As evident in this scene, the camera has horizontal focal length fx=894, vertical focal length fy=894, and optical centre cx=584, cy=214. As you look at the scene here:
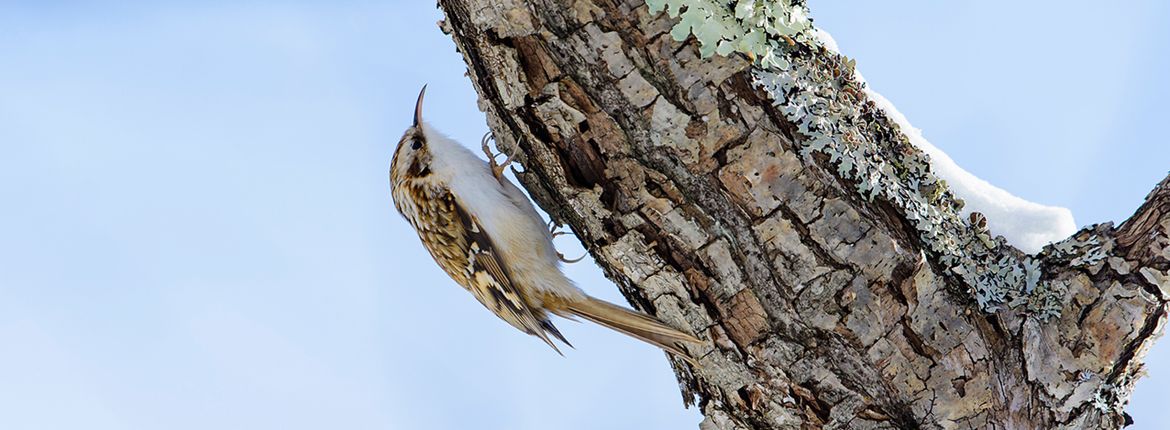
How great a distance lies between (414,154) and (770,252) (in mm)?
1025

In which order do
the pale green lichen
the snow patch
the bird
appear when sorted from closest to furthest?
the pale green lichen → the snow patch → the bird

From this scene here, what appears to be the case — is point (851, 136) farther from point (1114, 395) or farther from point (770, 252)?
point (1114, 395)

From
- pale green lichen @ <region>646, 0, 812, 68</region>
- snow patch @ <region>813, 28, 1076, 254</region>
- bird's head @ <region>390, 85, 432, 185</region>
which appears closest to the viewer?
pale green lichen @ <region>646, 0, 812, 68</region>

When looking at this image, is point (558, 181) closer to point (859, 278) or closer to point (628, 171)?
point (628, 171)

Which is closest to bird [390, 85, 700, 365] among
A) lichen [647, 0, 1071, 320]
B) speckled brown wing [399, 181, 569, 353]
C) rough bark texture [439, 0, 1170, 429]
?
speckled brown wing [399, 181, 569, 353]

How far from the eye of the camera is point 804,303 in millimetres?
1319

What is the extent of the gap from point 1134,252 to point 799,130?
55 centimetres

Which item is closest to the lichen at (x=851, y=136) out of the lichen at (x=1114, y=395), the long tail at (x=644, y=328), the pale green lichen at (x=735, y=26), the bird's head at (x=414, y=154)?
the pale green lichen at (x=735, y=26)

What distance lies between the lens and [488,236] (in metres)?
1.85

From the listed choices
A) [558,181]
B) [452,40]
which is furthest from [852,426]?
[452,40]

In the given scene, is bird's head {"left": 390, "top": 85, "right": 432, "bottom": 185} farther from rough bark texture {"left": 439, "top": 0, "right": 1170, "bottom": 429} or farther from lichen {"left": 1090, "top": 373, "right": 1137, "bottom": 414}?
lichen {"left": 1090, "top": 373, "right": 1137, "bottom": 414}

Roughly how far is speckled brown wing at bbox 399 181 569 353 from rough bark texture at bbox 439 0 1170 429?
0.43 metres

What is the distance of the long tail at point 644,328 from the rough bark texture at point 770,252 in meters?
0.02

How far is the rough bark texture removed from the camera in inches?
48.8
